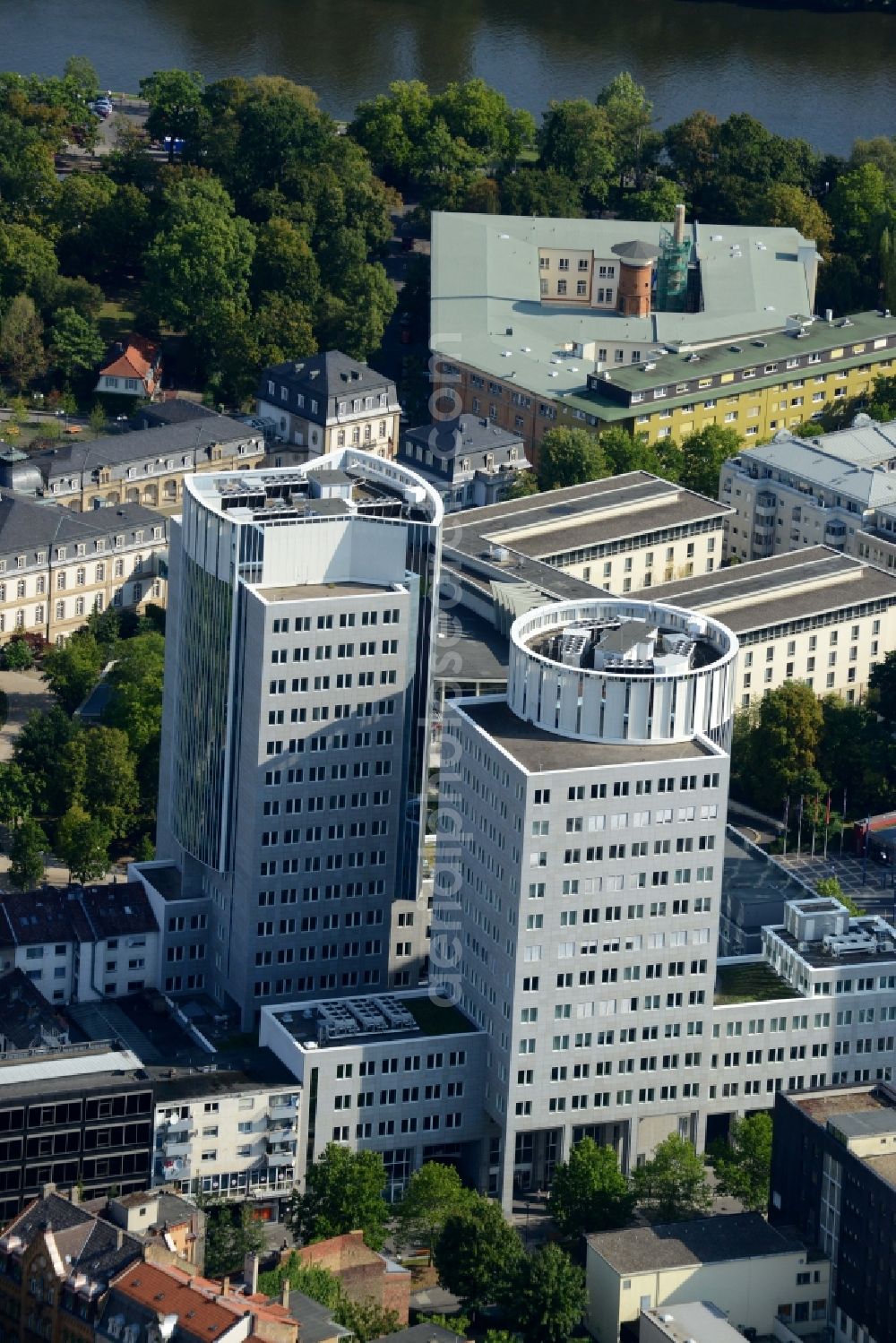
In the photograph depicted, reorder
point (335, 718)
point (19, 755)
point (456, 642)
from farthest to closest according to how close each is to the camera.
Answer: point (19, 755), point (456, 642), point (335, 718)

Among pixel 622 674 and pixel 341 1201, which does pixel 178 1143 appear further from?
pixel 622 674

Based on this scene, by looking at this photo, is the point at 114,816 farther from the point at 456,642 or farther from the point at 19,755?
the point at 456,642

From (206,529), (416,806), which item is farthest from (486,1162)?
(206,529)

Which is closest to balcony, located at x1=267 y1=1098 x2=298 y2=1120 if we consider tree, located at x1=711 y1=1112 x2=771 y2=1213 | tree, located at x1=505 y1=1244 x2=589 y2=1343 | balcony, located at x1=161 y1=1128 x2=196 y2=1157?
balcony, located at x1=161 y1=1128 x2=196 y2=1157

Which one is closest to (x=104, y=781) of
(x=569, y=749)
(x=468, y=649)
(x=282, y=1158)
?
(x=468, y=649)

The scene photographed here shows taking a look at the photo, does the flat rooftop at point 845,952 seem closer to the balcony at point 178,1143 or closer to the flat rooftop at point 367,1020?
the flat rooftop at point 367,1020

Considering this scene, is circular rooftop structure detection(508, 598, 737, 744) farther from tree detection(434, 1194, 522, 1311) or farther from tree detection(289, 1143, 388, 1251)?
tree detection(434, 1194, 522, 1311)
